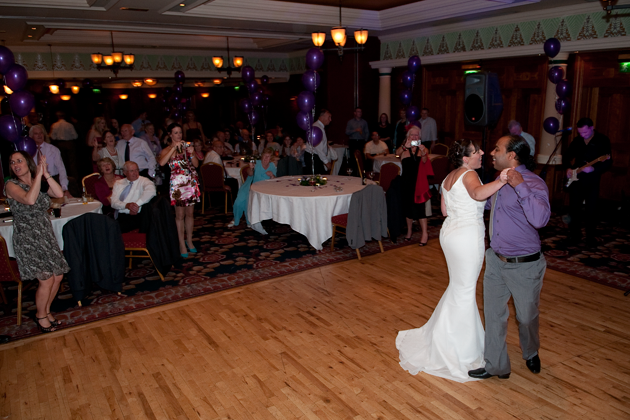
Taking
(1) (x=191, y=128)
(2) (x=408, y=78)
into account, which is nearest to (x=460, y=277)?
(2) (x=408, y=78)

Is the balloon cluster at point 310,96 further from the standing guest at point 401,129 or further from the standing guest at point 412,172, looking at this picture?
the standing guest at point 401,129

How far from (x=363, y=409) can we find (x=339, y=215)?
327 centimetres

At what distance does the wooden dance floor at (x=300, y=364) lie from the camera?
305 cm

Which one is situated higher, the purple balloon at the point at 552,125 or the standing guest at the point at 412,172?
the purple balloon at the point at 552,125

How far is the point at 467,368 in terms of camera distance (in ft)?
10.9

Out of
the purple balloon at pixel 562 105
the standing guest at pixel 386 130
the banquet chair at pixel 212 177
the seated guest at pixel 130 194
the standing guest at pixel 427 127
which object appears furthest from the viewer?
the standing guest at pixel 386 130

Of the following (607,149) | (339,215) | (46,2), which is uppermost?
(46,2)

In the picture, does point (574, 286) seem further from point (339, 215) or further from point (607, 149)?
point (339, 215)

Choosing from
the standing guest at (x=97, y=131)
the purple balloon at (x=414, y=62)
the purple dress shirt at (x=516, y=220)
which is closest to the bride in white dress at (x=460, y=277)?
the purple dress shirt at (x=516, y=220)

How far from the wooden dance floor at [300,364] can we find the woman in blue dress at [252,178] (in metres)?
2.47

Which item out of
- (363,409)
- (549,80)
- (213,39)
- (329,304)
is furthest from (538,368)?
(213,39)

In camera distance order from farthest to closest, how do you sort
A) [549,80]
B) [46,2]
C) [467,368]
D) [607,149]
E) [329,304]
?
[549,80] → [46,2] → [607,149] → [329,304] → [467,368]

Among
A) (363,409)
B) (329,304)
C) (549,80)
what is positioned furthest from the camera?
(549,80)

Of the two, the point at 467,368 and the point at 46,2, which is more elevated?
the point at 46,2
